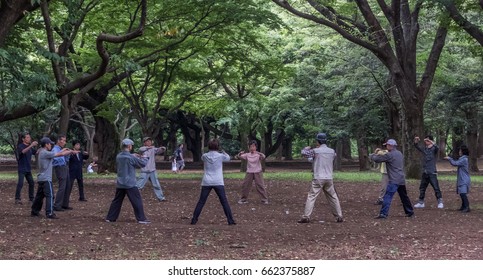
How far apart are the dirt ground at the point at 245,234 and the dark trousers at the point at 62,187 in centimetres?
34

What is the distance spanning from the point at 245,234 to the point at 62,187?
15.2 feet

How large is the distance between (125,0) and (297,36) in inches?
647

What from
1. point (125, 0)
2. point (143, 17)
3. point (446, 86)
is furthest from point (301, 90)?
point (143, 17)

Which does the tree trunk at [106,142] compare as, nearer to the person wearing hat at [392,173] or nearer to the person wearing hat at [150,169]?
the person wearing hat at [150,169]

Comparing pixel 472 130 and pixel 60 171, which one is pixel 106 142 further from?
pixel 472 130

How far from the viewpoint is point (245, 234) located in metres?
10.6

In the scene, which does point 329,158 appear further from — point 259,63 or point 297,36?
point 297,36

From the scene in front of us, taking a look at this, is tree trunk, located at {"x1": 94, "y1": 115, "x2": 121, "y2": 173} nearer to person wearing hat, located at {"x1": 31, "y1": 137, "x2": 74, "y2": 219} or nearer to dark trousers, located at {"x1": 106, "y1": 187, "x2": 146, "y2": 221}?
person wearing hat, located at {"x1": 31, "y1": 137, "x2": 74, "y2": 219}

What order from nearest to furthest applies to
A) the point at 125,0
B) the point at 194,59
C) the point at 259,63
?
1. the point at 125,0
2. the point at 259,63
3. the point at 194,59

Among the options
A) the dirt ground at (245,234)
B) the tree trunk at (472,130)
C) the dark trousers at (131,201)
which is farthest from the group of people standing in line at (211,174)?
the tree trunk at (472,130)

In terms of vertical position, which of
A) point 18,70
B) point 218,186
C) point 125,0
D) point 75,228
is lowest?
point 75,228

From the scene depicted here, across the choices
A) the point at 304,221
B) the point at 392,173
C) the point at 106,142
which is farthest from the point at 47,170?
the point at 106,142

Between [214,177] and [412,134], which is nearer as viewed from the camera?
[214,177]

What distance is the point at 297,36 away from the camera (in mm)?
33938
